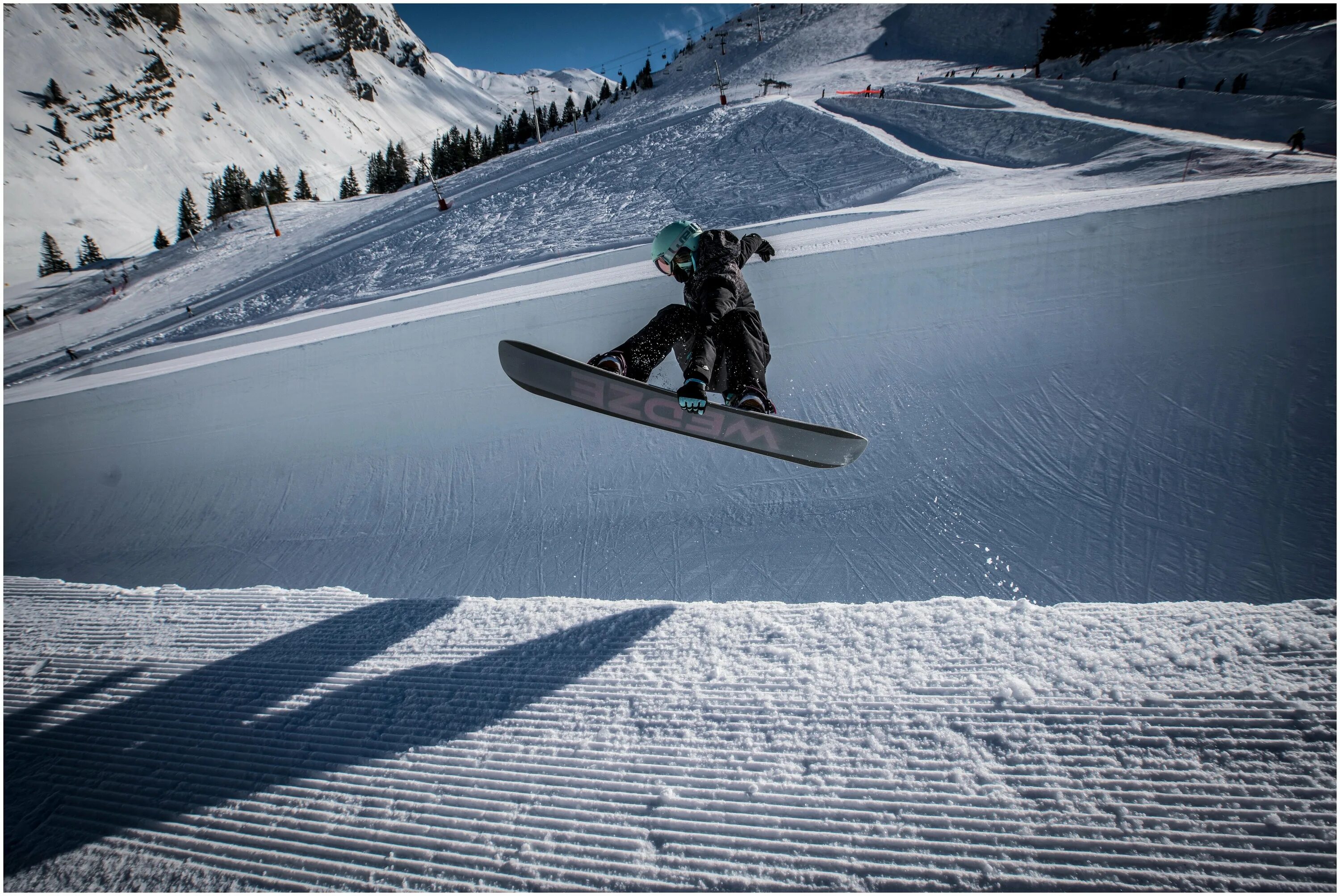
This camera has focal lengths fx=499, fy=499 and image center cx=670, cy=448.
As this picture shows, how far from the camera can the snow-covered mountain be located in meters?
66.3

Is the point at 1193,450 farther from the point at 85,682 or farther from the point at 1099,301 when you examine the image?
the point at 85,682

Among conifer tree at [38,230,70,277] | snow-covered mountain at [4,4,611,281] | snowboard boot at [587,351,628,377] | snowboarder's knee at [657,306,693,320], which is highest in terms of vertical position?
snow-covered mountain at [4,4,611,281]

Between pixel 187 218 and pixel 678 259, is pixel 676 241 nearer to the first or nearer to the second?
pixel 678 259

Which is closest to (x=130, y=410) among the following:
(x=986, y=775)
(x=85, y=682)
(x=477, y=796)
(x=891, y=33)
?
(x=85, y=682)

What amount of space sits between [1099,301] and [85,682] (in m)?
8.48

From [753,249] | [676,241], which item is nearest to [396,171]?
[676,241]

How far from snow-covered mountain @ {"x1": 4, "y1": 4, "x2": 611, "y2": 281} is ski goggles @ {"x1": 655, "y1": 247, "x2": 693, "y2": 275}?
71596 mm

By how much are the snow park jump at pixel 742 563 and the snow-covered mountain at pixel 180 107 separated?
220ft

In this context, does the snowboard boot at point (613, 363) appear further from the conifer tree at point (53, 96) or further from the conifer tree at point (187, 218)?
the conifer tree at point (53, 96)

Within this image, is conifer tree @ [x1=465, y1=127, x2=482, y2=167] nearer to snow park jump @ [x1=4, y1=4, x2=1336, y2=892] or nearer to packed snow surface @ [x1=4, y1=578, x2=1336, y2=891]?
snow park jump @ [x1=4, y1=4, x2=1336, y2=892]

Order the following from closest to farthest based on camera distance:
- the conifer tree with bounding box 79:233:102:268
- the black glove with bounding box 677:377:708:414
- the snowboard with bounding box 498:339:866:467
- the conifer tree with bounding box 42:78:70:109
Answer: the black glove with bounding box 677:377:708:414 < the snowboard with bounding box 498:339:866:467 < the conifer tree with bounding box 79:233:102:268 < the conifer tree with bounding box 42:78:70:109

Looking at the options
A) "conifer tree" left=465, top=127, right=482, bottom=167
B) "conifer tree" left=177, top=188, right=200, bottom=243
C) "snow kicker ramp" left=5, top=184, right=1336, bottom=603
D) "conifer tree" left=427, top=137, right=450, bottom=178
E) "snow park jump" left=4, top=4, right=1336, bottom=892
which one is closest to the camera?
"snow park jump" left=4, top=4, right=1336, bottom=892

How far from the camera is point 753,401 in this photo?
296 cm

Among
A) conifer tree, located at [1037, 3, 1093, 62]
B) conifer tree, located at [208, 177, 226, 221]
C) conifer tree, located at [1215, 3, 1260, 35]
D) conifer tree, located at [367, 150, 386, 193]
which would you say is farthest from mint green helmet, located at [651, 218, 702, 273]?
conifer tree, located at [208, 177, 226, 221]
